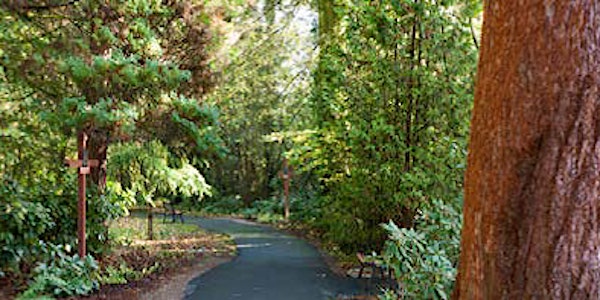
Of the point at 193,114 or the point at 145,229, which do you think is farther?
the point at 145,229

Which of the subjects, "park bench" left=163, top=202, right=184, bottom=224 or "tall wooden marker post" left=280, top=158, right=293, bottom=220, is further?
"tall wooden marker post" left=280, top=158, right=293, bottom=220

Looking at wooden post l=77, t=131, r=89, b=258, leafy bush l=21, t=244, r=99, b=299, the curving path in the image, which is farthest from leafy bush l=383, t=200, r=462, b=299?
Answer: wooden post l=77, t=131, r=89, b=258

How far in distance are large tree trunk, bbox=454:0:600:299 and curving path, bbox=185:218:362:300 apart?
5.57 m

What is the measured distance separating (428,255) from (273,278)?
511 centimetres

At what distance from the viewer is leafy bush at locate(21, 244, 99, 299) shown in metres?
6.97

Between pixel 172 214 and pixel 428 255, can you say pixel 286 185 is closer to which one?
pixel 172 214

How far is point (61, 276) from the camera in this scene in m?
7.40

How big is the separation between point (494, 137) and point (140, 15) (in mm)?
8541

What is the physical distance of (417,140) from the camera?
8961mm

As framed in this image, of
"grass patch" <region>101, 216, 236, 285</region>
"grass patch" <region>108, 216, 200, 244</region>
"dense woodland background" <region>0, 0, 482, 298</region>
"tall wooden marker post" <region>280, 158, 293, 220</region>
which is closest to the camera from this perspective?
"dense woodland background" <region>0, 0, 482, 298</region>

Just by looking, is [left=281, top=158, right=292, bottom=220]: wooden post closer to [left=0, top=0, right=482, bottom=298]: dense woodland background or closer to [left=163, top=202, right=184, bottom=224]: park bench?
[left=163, top=202, right=184, bottom=224]: park bench

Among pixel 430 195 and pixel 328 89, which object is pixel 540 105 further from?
pixel 328 89

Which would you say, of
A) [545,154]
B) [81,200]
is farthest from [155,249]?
[545,154]

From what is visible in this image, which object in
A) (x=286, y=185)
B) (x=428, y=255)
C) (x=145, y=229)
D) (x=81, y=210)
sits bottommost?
(x=145, y=229)
